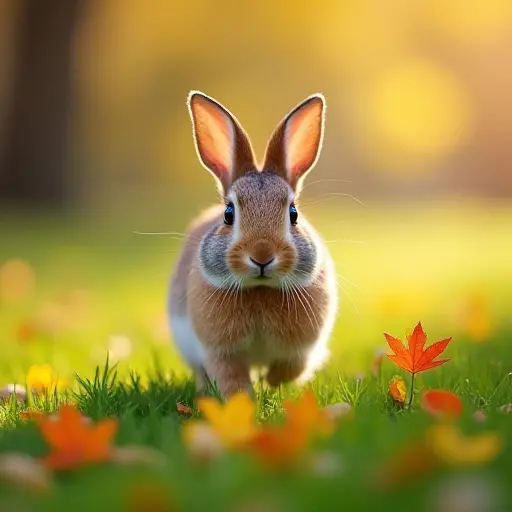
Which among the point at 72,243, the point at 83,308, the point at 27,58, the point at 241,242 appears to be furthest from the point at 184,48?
the point at 241,242

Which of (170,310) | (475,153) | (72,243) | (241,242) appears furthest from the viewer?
(475,153)

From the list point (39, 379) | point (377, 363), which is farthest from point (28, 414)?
point (377, 363)

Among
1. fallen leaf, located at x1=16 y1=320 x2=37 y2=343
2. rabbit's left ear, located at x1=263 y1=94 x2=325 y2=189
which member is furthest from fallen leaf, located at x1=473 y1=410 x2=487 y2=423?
fallen leaf, located at x1=16 y1=320 x2=37 y2=343

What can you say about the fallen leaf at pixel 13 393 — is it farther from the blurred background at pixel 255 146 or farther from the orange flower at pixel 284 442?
the orange flower at pixel 284 442

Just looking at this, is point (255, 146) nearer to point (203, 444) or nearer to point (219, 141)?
point (219, 141)

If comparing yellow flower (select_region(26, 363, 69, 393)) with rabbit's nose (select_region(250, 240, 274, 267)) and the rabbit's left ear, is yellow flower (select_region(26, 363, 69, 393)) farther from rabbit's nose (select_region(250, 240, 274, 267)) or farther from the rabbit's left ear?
the rabbit's left ear

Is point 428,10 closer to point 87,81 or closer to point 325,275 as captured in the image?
point 87,81
